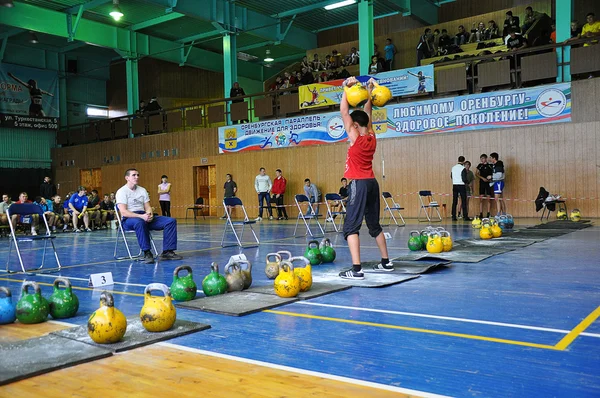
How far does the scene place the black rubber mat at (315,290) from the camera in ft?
15.0

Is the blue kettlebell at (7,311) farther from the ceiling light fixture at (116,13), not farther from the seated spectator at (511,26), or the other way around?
the seated spectator at (511,26)

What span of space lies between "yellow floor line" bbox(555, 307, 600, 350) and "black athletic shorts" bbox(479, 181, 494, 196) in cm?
1124

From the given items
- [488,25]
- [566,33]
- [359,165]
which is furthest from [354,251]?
[488,25]

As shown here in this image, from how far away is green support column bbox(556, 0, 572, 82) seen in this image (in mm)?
13930

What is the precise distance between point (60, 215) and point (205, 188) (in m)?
6.78

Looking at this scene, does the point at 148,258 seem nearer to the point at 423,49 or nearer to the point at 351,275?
the point at 351,275

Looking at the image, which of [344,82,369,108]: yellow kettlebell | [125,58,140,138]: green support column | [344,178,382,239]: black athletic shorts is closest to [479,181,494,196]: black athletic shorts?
[344,178,382,239]: black athletic shorts

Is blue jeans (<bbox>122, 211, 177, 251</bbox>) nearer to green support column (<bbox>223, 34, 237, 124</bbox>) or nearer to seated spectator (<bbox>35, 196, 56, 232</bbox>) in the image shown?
seated spectator (<bbox>35, 196, 56, 232</bbox>)

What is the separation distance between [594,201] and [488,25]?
27.0ft

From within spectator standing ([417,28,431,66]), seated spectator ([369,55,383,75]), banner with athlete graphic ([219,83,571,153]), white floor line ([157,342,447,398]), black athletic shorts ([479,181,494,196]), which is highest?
spectator standing ([417,28,431,66])

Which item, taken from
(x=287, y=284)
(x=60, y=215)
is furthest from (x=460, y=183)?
(x=60, y=215)

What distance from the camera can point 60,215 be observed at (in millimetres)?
15758

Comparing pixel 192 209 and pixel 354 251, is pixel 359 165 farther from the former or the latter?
pixel 192 209

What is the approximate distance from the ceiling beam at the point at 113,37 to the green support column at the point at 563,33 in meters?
15.0
